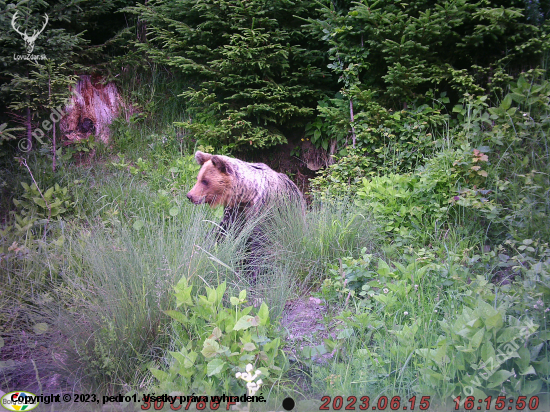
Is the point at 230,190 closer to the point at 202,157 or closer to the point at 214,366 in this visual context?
the point at 202,157

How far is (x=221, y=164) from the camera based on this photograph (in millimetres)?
4234

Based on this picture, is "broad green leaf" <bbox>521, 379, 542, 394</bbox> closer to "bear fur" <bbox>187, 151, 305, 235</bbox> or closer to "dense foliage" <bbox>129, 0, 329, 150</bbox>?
"bear fur" <bbox>187, 151, 305, 235</bbox>

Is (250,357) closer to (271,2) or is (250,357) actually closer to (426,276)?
(426,276)

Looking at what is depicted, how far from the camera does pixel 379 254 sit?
4.11m

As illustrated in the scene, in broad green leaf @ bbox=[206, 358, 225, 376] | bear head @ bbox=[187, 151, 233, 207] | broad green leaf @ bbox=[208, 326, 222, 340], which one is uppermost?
bear head @ bbox=[187, 151, 233, 207]

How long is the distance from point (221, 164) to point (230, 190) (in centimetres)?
29

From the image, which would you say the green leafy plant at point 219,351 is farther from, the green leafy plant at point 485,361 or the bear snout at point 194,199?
the bear snout at point 194,199

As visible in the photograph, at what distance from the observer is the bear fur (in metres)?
4.28

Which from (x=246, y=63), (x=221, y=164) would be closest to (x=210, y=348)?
(x=221, y=164)

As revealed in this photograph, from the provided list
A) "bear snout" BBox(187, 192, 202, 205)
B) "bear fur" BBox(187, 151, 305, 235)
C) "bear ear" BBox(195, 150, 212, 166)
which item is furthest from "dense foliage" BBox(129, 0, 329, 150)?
"bear snout" BBox(187, 192, 202, 205)

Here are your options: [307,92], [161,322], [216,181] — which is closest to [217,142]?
[307,92]

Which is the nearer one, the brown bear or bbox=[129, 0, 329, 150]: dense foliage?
the brown bear

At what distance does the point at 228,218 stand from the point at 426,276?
81.3 inches

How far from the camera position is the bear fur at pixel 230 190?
4277 millimetres
